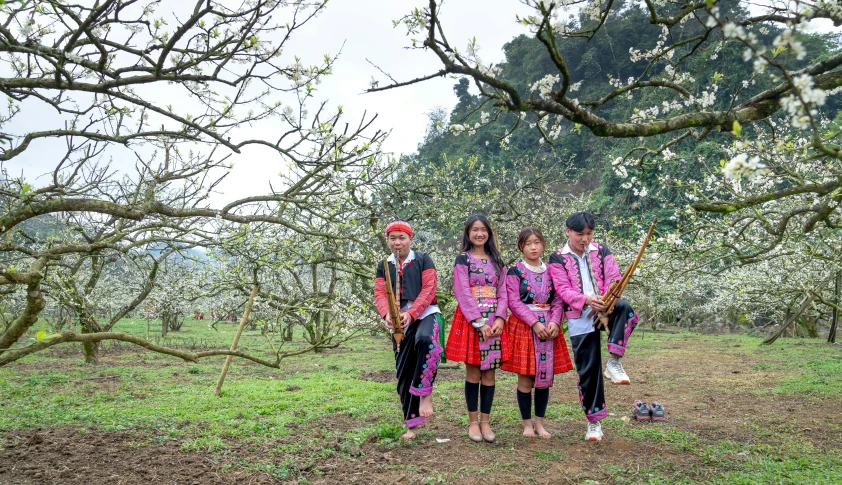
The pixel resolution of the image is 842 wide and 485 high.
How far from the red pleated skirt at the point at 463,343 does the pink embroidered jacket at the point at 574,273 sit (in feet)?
2.73

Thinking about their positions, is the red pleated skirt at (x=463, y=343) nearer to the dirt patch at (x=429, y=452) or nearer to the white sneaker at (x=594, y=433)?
the dirt patch at (x=429, y=452)

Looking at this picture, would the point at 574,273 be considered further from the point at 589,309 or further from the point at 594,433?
the point at 594,433

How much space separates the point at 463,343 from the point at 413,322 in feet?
1.65

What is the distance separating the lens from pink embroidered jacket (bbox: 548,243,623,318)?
15.8 feet

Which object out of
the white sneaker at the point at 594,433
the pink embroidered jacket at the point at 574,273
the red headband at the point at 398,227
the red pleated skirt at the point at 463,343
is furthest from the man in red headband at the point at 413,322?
the white sneaker at the point at 594,433

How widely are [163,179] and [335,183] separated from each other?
5.19 ft

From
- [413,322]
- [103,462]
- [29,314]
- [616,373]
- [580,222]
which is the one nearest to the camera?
[29,314]

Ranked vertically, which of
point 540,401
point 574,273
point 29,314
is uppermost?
point 574,273

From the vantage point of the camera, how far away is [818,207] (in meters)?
4.55

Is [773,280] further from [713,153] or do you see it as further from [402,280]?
[713,153]

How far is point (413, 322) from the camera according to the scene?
16.5 feet

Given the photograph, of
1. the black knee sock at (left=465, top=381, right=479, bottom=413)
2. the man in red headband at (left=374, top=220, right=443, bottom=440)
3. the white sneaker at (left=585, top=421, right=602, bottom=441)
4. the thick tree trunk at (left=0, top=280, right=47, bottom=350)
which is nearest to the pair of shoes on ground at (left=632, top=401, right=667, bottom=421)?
the white sneaker at (left=585, top=421, right=602, bottom=441)

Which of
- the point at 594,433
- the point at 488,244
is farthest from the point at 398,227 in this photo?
the point at 594,433

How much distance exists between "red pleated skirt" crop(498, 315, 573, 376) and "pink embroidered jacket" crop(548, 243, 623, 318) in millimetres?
350
